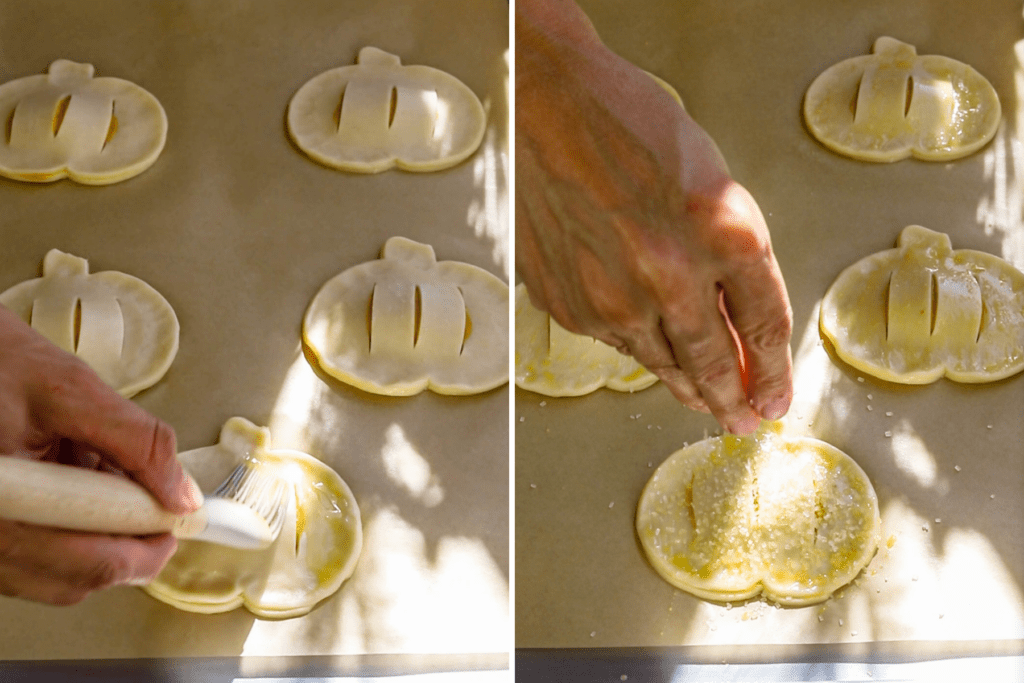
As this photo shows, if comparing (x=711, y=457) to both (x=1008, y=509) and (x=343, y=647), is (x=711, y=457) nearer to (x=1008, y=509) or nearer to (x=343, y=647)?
(x=1008, y=509)

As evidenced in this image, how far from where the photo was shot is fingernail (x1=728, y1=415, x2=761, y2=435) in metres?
0.83

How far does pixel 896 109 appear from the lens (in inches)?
34.4

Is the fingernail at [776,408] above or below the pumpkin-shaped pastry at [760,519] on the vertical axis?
above

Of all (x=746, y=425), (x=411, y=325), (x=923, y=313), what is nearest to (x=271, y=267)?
(x=411, y=325)

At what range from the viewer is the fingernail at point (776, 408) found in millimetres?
826

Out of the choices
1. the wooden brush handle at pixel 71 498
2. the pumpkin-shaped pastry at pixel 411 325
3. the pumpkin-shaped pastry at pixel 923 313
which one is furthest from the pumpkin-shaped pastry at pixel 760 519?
the wooden brush handle at pixel 71 498

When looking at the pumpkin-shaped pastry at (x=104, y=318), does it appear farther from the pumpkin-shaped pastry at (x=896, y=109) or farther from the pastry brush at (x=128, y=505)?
the pumpkin-shaped pastry at (x=896, y=109)

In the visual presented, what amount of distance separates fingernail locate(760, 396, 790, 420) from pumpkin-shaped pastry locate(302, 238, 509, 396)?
257mm

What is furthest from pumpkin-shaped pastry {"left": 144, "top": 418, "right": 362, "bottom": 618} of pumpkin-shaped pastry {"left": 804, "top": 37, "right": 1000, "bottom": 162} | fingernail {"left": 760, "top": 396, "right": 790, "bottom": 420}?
pumpkin-shaped pastry {"left": 804, "top": 37, "right": 1000, "bottom": 162}

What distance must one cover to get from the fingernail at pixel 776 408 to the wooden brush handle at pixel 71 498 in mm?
565

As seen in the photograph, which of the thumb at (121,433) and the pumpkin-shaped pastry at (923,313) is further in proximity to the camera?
the pumpkin-shaped pastry at (923,313)

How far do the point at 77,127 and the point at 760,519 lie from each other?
2.53 feet

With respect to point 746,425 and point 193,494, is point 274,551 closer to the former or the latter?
point 193,494

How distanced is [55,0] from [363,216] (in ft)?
1.27
